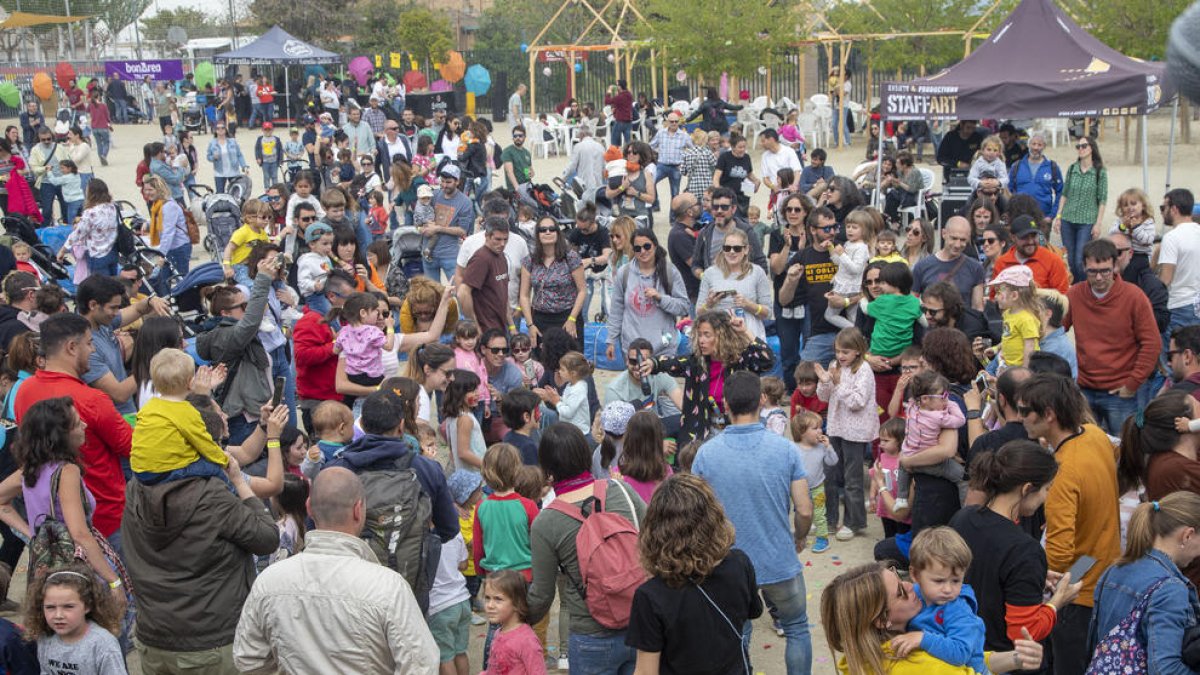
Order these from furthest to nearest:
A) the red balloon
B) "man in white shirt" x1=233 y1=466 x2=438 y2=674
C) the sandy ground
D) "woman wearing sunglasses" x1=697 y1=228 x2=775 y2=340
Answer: the red balloon, "woman wearing sunglasses" x1=697 y1=228 x2=775 y2=340, the sandy ground, "man in white shirt" x1=233 y1=466 x2=438 y2=674

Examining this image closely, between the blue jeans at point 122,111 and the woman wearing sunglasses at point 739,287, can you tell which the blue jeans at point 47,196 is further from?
the blue jeans at point 122,111

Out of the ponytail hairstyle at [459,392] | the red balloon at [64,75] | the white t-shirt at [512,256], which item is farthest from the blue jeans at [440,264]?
the red balloon at [64,75]

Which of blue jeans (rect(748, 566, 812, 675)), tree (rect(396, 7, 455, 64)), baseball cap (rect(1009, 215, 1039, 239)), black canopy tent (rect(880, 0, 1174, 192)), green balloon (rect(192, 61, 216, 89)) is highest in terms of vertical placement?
tree (rect(396, 7, 455, 64))

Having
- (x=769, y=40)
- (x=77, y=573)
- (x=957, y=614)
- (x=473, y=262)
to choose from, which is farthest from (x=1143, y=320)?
(x=769, y=40)

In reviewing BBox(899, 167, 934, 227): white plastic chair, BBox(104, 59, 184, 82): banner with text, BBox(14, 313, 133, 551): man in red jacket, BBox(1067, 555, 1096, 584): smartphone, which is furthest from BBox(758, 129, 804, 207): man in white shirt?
BBox(104, 59, 184, 82): banner with text

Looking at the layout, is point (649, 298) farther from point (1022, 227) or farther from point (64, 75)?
point (64, 75)

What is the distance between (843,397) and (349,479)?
12.8 ft

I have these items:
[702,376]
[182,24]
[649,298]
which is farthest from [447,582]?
[182,24]

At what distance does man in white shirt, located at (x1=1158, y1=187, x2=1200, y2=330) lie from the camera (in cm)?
816

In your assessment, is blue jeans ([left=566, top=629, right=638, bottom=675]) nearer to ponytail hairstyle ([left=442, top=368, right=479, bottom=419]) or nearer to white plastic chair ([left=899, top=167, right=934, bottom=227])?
ponytail hairstyle ([left=442, top=368, right=479, bottom=419])

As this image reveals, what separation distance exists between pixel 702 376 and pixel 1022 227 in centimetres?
292

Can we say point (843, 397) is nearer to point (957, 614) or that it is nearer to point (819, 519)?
point (819, 519)

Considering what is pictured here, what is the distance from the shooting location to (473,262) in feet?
28.3

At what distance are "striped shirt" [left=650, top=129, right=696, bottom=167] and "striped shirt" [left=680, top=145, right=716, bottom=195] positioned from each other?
189 centimetres
